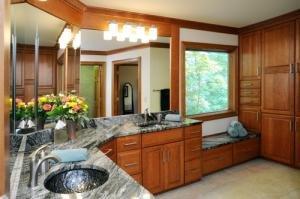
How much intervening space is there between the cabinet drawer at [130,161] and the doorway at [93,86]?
744mm

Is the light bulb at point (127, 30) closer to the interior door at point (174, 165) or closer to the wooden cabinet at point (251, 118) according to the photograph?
the interior door at point (174, 165)

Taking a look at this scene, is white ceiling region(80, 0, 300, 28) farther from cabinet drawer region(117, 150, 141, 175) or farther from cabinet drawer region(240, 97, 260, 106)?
cabinet drawer region(117, 150, 141, 175)

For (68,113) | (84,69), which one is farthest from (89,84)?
(68,113)

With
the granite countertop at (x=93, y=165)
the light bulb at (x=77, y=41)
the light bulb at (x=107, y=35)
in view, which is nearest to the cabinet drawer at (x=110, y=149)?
the granite countertop at (x=93, y=165)

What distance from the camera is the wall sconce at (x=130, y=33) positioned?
Result: 3.18 meters

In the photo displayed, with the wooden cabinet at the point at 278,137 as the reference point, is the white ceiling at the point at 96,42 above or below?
above

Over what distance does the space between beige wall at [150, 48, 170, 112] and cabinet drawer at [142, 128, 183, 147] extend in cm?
68

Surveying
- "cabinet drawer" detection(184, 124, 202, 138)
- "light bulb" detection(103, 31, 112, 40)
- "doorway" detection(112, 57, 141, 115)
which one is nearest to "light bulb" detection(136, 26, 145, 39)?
"doorway" detection(112, 57, 141, 115)

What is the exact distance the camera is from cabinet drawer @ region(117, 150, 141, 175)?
8.80ft

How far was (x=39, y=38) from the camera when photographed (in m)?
2.26

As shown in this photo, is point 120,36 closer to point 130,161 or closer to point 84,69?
point 84,69

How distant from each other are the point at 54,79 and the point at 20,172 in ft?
3.92

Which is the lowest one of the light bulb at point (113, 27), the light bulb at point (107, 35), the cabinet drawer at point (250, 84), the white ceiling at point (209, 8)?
Result: the cabinet drawer at point (250, 84)

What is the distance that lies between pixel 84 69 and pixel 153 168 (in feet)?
5.04
